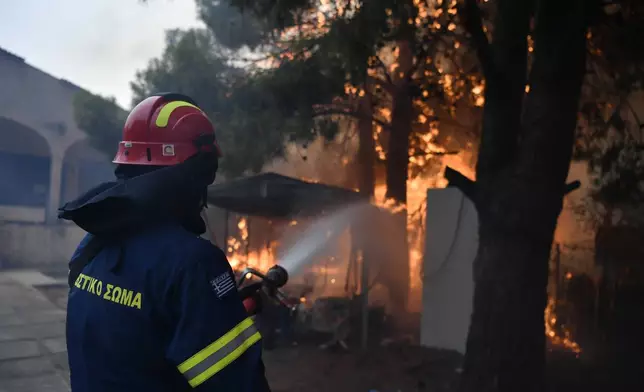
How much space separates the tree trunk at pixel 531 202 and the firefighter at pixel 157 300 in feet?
11.1

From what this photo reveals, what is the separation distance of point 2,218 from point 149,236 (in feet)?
62.3

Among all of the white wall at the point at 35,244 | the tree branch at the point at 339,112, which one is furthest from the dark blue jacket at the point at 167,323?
the white wall at the point at 35,244

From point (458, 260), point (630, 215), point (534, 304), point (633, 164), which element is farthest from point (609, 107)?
point (534, 304)

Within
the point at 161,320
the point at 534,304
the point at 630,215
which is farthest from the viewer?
the point at 630,215

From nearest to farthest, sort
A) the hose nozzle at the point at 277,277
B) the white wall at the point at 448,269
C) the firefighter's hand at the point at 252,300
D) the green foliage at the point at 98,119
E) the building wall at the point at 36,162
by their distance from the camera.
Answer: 1. the firefighter's hand at the point at 252,300
2. the hose nozzle at the point at 277,277
3. the white wall at the point at 448,269
4. the green foliage at the point at 98,119
5. the building wall at the point at 36,162

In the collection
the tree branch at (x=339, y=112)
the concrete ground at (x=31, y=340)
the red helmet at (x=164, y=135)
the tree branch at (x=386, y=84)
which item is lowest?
the concrete ground at (x=31, y=340)

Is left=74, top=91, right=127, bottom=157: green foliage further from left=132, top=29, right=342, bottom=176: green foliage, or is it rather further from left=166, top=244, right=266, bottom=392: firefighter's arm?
left=166, top=244, right=266, bottom=392: firefighter's arm

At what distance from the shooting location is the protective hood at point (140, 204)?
1494 mm

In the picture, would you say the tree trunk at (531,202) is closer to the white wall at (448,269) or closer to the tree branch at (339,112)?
the white wall at (448,269)

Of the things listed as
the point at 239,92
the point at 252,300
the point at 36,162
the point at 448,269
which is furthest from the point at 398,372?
the point at 36,162

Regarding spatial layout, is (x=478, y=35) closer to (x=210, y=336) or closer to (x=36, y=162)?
(x=210, y=336)

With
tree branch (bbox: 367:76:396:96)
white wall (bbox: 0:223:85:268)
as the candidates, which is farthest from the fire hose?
white wall (bbox: 0:223:85:268)

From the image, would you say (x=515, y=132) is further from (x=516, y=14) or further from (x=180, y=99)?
(x=180, y=99)

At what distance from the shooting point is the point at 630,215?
8.04 meters
